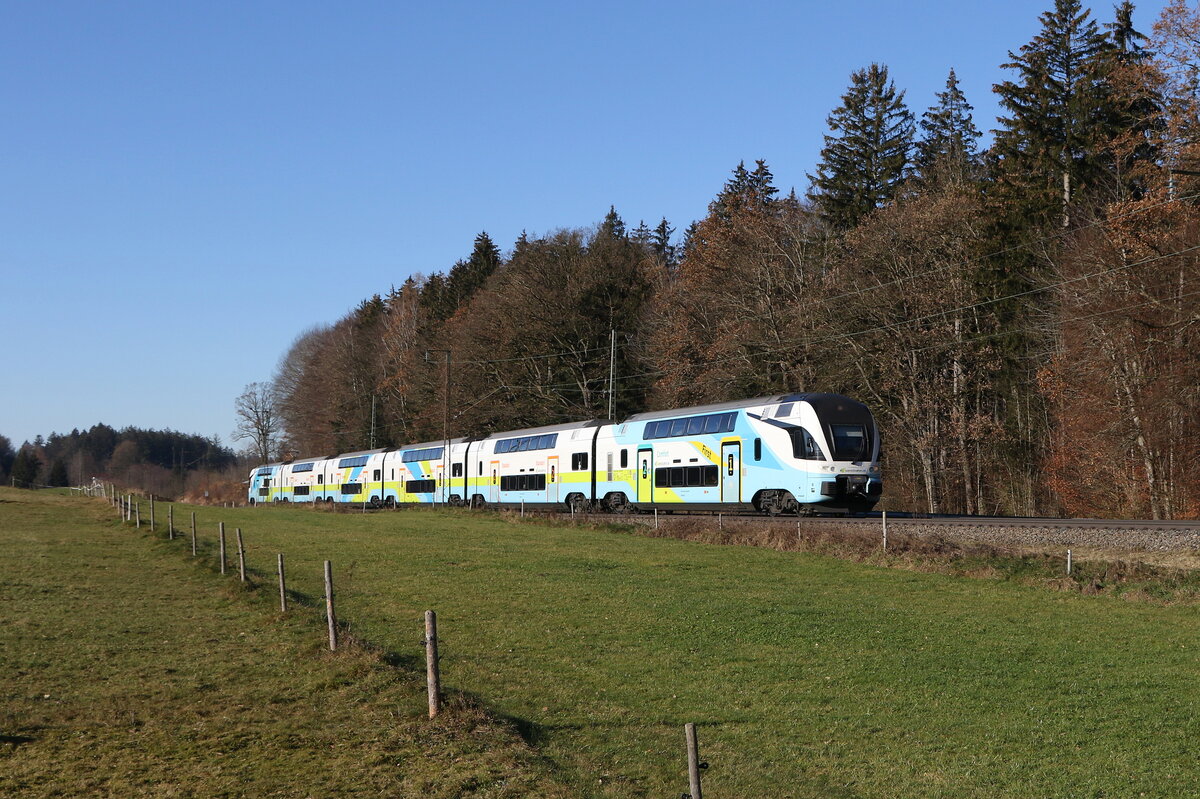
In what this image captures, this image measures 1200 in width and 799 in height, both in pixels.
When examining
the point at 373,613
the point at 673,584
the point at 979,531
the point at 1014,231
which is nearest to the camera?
the point at 373,613

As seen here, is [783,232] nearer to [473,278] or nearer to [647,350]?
[647,350]

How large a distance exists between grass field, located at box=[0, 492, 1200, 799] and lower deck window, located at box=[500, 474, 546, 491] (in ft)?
77.1

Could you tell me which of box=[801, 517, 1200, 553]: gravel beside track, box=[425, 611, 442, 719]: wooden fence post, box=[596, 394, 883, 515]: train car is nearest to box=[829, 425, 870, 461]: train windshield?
Answer: box=[596, 394, 883, 515]: train car

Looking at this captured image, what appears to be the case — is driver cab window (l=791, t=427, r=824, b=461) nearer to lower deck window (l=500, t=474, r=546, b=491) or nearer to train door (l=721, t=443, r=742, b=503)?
train door (l=721, t=443, r=742, b=503)

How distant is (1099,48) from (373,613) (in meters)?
41.7

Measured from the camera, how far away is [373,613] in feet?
61.9

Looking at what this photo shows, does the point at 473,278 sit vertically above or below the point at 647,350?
above

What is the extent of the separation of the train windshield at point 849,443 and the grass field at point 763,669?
8.80 meters

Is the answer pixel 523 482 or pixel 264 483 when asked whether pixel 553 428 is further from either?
pixel 264 483

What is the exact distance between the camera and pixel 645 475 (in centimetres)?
4344

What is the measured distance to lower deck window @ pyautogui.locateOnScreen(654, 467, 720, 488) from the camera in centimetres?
3950

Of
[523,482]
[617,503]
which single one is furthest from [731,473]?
[523,482]

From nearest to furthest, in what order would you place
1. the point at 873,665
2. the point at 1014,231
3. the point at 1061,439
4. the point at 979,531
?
the point at 873,665, the point at 979,531, the point at 1061,439, the point at 1014,231

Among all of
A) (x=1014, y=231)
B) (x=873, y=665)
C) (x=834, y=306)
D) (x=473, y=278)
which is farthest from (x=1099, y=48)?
(x=473, y=278)
